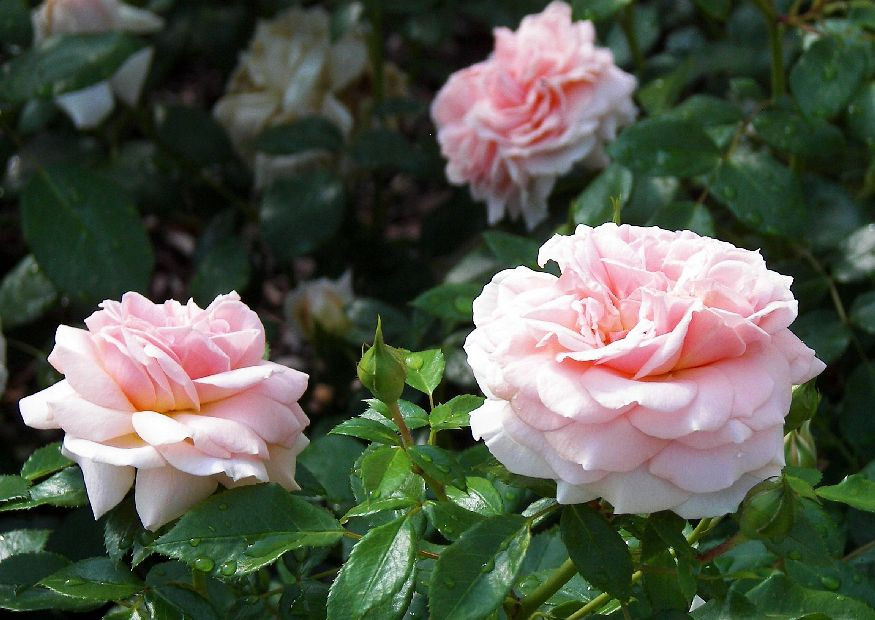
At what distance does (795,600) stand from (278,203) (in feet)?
3.75

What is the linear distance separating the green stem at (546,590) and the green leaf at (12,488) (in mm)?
356

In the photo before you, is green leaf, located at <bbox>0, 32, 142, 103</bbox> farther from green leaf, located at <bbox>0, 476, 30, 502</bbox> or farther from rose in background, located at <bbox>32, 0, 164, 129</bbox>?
green leaf, located at <bbox>0, 476, 30, 502</bbox>

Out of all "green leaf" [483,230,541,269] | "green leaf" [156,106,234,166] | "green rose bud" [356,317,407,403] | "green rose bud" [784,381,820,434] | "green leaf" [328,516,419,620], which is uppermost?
"green rose bud" [356,317,407,403]

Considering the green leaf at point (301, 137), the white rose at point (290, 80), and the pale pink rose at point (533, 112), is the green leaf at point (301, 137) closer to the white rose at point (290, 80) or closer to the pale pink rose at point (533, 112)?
the white rose at point (290, 80)

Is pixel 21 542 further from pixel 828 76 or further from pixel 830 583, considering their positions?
pixel 828 76

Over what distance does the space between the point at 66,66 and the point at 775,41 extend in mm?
884

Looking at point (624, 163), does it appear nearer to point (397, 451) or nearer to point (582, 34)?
Result: point (582, 34)

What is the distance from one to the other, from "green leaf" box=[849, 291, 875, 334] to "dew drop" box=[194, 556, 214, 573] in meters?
0.81

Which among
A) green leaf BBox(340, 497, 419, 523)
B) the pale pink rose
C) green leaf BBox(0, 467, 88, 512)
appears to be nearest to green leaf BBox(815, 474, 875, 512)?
green leaf BBox(340, 497, 419, 523)

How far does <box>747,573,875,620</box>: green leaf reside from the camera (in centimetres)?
74

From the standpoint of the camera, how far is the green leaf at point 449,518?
0.71m

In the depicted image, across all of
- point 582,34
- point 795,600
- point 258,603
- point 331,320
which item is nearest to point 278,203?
point 331,320

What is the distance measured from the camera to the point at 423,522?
0.71 m

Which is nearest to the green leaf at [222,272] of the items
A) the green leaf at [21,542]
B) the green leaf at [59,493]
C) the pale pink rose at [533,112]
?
the pale pink rose at [533,112]
